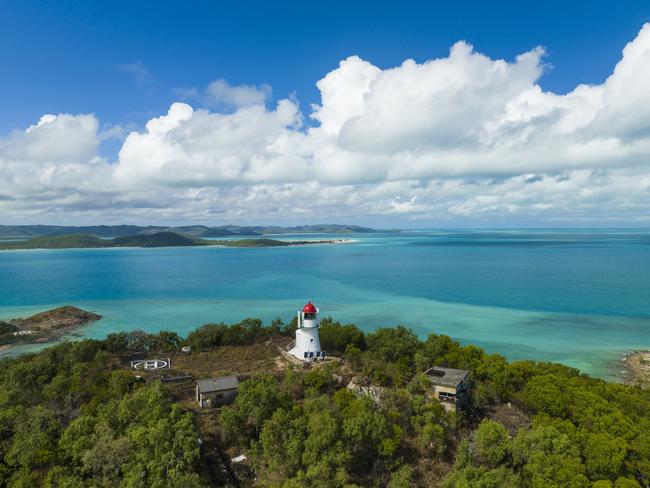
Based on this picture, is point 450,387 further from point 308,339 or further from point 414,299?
point 414,299

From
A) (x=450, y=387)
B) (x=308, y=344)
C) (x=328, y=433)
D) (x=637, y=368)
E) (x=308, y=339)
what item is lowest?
(x=637, y=368)

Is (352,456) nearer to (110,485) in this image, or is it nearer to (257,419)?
(257,419)

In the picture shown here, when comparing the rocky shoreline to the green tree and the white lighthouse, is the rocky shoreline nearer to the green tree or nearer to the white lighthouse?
the green tree

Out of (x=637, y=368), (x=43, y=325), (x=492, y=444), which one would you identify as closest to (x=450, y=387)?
(x=492, y=444)

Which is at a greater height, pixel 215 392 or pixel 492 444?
pixel 215 392

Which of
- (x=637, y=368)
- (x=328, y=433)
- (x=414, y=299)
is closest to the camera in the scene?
(x=328, y=433)

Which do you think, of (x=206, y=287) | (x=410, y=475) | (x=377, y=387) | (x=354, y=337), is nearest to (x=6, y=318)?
(x=206, y=287)

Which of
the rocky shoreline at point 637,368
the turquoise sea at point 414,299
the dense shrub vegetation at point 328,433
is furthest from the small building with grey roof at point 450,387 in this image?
the rocky shoreline at point 637,368
